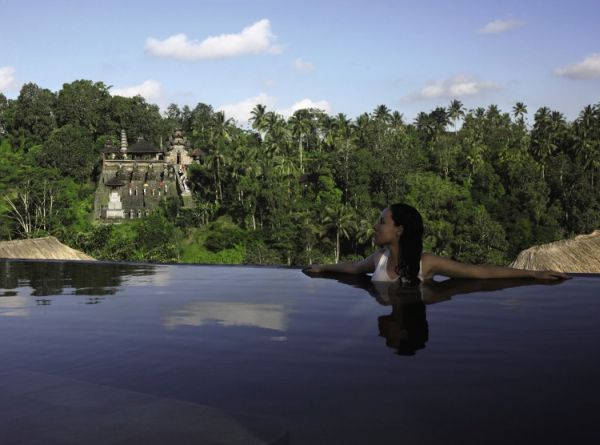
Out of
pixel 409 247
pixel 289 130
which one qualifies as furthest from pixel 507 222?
pixel 409 247

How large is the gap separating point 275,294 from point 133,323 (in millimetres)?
1202

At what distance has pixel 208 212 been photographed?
57656 millimetres

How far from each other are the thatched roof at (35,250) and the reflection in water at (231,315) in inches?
219

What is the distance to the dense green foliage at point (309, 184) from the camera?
51.2m

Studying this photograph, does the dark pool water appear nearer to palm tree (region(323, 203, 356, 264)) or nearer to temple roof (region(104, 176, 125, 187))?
palm tree (region(323, 203, 356, 264))

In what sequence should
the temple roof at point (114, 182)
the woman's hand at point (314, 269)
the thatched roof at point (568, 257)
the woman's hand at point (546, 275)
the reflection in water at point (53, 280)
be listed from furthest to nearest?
the temple roof at point (114, 182) < the thatched roof at point (568, 257) < the woman's hand at point (314, 269) < the woman's hand at point (546, 275) < the reflection in water at point (53, 280)

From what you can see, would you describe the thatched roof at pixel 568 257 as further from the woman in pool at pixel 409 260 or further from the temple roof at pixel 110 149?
the temple roof at pixel 110 149

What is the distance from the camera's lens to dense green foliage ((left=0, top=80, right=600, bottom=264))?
51.2 metres

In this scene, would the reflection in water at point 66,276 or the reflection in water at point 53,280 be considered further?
the reflection in water at point 66,276

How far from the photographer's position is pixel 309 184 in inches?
2393

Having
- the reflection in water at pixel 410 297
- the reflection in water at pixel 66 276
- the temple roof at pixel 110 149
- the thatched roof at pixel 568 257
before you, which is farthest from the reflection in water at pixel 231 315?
the temple roof at pixel 110 149

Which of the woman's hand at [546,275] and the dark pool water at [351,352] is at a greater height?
the woman's hand at [546,275]

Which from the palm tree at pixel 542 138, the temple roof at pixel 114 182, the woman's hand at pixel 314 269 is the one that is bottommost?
the woman's hand at pixel 314 269

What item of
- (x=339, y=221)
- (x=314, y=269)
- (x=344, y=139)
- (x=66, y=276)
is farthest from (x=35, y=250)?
(x=344, y=139)
